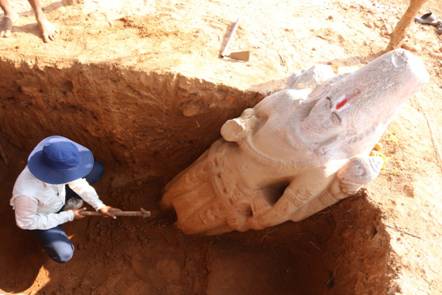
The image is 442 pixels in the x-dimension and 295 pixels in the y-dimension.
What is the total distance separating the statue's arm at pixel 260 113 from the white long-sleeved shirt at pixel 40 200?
3.89 feet

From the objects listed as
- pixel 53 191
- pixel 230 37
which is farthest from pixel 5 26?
pixel 230 37

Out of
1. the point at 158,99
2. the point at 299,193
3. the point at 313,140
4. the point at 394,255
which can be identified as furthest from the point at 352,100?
the point at 158,99

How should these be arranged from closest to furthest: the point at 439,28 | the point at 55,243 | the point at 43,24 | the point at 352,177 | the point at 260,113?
the point at 352,177 < the point at 260,113 < the point at 55,243 < the point at 43,24 < the point at 439,28

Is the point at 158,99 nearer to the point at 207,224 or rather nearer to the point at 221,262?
the point at 207,224

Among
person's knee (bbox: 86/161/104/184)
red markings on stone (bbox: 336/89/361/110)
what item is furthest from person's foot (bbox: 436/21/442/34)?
person's knee (bbox: 86/161/104/184)

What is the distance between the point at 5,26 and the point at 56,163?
5.17 ft

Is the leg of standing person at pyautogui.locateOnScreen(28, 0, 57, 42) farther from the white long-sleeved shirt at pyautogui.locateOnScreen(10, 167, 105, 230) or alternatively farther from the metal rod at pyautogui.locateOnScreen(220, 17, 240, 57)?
the metal rod at pyautogui.locateOnScreen(220, 17, 240, 57)

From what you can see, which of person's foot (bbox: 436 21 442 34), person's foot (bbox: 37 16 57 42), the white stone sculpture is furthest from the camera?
person's foot (bbox: 436 21 442 34)

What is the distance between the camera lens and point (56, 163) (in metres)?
2.75

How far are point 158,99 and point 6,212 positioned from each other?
5.87ft

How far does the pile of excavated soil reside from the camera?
320cm

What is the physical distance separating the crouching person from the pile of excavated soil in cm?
58

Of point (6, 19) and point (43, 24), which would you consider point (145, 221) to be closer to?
point (43, 24)

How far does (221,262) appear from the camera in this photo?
3906 millimetres
